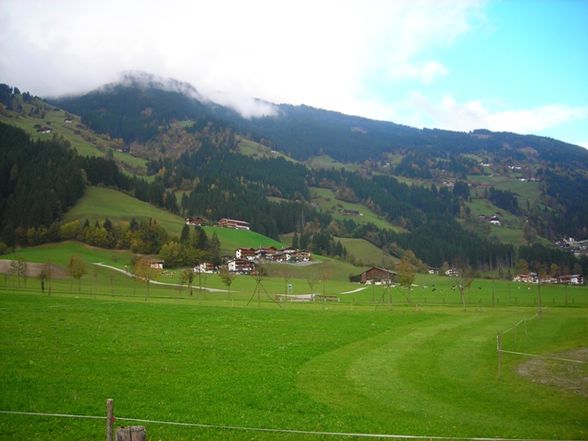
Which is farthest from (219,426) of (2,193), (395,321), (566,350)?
(2,193)

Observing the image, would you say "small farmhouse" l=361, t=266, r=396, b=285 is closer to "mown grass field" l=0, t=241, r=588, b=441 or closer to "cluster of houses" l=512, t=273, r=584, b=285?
"cluster of houses" l=512, t=273, r=584, b=285

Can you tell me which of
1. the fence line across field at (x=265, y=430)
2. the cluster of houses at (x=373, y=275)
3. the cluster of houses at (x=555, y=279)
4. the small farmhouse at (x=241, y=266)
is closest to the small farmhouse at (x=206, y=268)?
the small farmhouse at (x=241, y=266)

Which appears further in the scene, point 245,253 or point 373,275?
point 245,253

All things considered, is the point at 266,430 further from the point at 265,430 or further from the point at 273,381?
the point at 273,381

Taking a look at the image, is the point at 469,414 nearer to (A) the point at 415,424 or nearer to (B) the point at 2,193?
(A) the point at 415,424

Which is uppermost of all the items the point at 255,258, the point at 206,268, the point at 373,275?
the point at 255,258

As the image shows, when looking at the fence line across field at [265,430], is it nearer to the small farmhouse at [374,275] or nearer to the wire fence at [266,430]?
the wire fence at [266,430]

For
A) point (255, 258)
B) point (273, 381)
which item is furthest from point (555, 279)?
point (273, 381)

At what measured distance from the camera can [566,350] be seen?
3325 cm

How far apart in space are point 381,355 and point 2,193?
205 metres

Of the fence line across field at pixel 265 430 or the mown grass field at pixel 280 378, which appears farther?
the mown grass field at pixel 280 378

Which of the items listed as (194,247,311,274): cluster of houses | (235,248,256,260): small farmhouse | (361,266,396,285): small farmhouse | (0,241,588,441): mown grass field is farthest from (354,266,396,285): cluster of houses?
(0,241,588,441): mown grass field

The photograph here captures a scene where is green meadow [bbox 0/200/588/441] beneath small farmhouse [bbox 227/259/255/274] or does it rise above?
beneath

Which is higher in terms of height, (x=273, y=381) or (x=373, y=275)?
(x=273, y=381)
